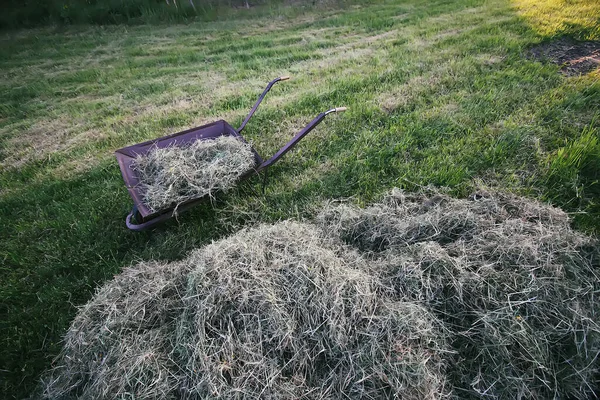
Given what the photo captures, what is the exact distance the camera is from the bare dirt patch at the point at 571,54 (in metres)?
4.87

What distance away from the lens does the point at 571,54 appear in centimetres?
523

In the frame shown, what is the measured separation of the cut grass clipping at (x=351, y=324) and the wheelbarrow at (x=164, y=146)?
0.56 metres

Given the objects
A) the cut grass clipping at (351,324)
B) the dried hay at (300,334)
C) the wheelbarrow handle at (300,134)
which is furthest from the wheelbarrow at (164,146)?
the dried hay at (300,334)

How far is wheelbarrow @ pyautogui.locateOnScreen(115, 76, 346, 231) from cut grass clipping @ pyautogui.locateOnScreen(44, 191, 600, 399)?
56 cm

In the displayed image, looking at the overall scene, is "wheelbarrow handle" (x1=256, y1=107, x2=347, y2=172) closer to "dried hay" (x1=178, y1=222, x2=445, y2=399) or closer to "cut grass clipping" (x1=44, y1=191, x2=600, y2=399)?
"cut grass clipping" (x1=44, y1=191, x2=600, y2=399)


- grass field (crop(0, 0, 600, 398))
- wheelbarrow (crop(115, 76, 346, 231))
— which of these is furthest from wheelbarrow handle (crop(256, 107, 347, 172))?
grass field (crop(0, 0, 600, 398))

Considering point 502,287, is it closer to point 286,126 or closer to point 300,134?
point 300,134

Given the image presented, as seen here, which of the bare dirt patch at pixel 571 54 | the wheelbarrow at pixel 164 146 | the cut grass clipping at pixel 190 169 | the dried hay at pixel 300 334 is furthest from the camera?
the bare dirt patch at pixel 571 54

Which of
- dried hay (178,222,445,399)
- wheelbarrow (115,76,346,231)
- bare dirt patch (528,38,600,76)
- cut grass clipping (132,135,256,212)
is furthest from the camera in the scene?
bare dirt patch (528,38,600,76)

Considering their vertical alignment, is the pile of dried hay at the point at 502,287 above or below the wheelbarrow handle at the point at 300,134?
below

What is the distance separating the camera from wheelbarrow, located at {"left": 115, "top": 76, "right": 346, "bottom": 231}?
2.83 meters

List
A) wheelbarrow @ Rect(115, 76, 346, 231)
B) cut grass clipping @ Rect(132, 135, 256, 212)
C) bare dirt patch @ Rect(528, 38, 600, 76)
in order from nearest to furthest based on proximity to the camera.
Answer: wheelbarrow @ Rect(115, 76, 346, 231), cut grass clipping @ Rect(132, 135, 256, 212), bare dirt patch @ Rect(528, 38, 600, 76)

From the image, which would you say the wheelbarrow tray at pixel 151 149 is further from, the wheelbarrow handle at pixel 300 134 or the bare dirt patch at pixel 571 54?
the bare dirt patch at pixel 571 54

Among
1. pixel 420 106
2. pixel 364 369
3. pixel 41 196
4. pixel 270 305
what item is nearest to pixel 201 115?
pixel 41 196
